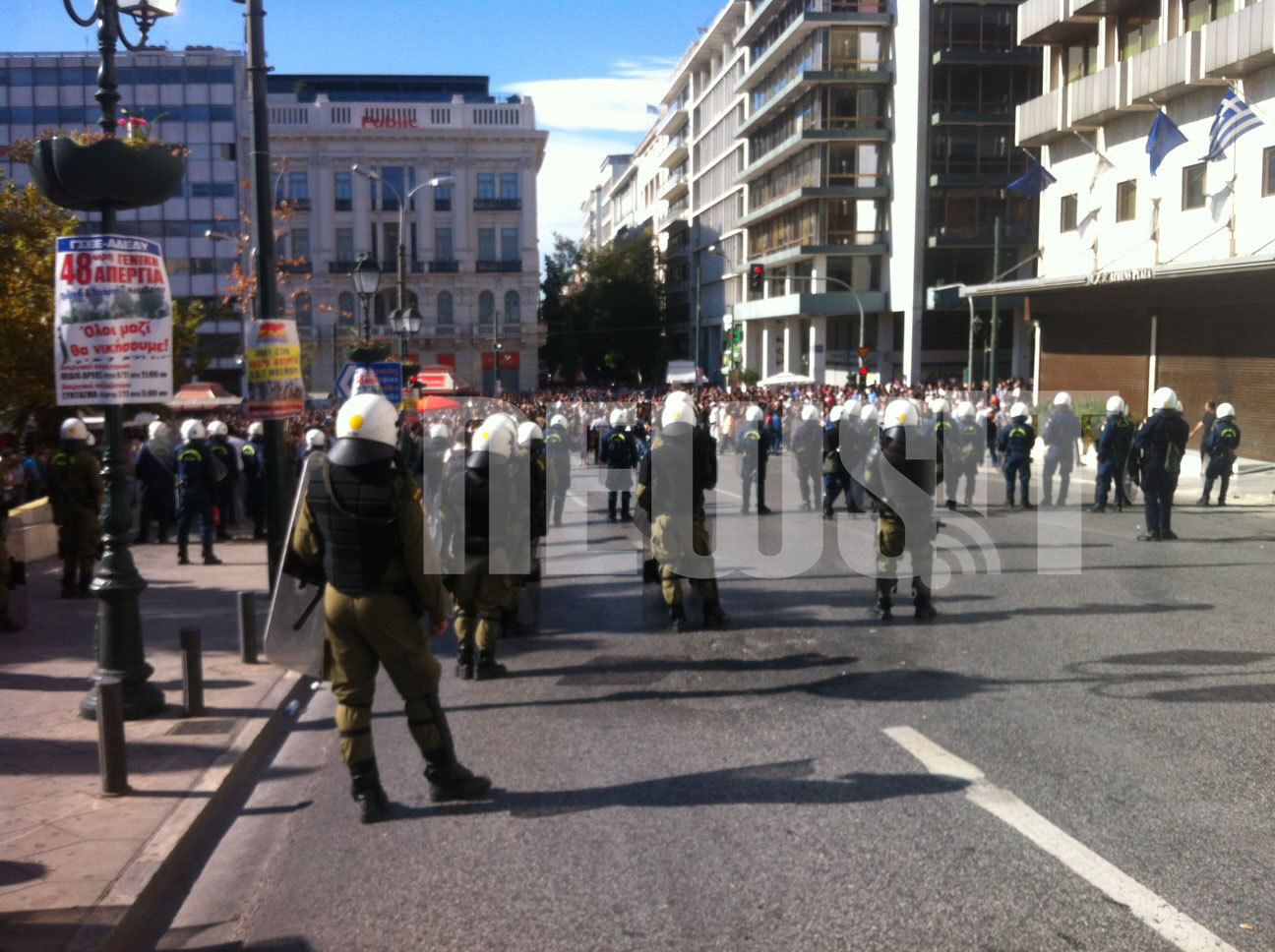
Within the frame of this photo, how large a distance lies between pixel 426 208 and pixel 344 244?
5273mm

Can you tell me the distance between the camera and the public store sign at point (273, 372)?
1043 cm

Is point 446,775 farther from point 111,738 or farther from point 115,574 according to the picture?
point 115,574

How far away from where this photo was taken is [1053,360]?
33.5 m

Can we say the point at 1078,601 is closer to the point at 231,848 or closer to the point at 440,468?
the point at 440,468

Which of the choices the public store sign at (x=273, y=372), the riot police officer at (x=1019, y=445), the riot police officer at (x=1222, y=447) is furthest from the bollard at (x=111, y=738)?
the riot police officer at (x=1222, y=447)

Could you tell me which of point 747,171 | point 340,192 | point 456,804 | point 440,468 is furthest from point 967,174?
point 456,804

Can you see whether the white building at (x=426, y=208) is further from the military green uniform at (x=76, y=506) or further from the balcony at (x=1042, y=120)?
the military green uniform at (x=76, y=506)

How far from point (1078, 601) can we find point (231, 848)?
7573 millimetres

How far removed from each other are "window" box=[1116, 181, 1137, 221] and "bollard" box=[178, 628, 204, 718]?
27.1 meters

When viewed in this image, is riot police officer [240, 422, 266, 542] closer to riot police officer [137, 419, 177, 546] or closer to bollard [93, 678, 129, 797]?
riot police officer [137, 419, 177, 546]

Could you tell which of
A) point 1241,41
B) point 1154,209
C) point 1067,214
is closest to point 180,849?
point 1241,41

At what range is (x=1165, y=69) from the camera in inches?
1021

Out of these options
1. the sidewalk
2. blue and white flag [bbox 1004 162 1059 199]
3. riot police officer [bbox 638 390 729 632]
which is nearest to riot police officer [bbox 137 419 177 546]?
the sidewalk

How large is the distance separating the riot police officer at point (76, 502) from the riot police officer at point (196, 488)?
2.01 metres
